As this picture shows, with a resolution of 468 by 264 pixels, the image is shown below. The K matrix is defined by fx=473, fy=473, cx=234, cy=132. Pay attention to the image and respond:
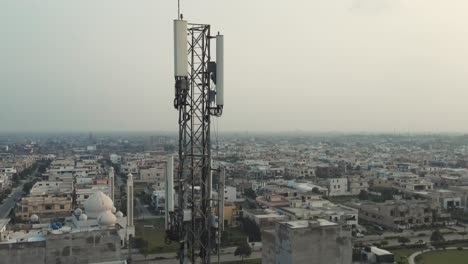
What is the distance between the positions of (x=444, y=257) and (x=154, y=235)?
9.17 meters

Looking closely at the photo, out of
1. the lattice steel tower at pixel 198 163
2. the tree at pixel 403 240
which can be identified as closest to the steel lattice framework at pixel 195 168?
the lattice steel tower at pixel 198 163

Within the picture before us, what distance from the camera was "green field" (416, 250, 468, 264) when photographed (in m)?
13.2

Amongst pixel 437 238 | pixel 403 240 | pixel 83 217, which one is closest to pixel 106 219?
pixel 83 217

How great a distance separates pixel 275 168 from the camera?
3409 centimetres

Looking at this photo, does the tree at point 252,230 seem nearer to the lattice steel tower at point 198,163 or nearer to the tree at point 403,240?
the tree at point 403,240

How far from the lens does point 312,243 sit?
766cm

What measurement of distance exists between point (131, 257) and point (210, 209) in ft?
31.8

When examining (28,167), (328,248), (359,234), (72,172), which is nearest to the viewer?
(328,248)

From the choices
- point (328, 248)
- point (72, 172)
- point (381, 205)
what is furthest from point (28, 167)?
point (328, 248)

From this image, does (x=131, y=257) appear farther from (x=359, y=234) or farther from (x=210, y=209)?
(x=210, y=209)

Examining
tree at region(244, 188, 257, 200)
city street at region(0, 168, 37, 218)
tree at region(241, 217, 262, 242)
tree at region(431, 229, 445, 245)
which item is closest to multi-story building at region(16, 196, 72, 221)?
city street at region(0, 168, 37, 218)

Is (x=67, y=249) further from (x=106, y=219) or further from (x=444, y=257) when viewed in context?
(x=444, y=257)

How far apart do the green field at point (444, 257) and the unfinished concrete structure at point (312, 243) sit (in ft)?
21.0

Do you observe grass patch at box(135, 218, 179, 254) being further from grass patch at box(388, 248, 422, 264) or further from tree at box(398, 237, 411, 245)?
tree at box(398, 237, 411, 245)
